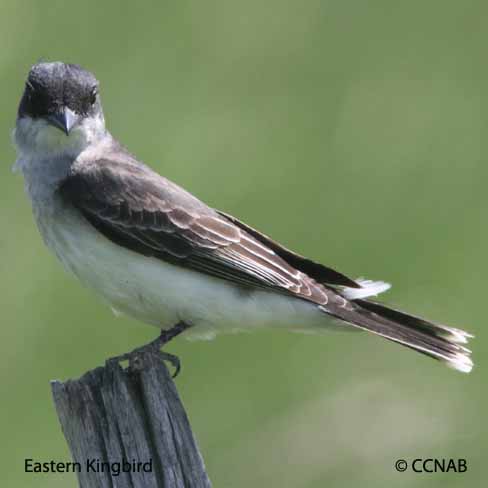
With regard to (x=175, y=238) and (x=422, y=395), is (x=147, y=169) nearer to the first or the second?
(x=175, y=238)

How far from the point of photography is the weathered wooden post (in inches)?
190

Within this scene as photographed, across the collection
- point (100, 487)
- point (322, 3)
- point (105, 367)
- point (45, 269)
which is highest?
point (322, 3)

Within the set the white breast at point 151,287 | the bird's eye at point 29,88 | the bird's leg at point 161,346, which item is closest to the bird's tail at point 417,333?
the white breast at point 151,287

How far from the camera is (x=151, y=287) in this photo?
607cm

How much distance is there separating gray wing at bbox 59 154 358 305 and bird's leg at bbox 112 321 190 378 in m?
0.30

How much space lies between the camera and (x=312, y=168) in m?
8.72

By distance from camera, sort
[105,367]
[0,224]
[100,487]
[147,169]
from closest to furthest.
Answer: [100,487] → [105,367] → [147,169] → [0,224]

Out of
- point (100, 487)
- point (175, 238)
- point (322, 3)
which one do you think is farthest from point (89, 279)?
point (322, 3)

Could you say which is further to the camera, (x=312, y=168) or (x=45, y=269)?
(x=312, y=168)

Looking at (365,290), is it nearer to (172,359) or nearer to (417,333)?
(417,333)

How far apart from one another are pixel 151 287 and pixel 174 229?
0.37 m

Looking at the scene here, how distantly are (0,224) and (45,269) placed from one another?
1.31ft

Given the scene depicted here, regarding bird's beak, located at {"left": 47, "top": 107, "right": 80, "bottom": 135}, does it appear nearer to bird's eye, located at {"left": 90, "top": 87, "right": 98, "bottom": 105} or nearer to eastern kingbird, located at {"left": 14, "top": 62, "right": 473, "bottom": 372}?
eastern kingbird, located at {"left": 14, "top": 62, "right": 473, "bottom": 372}

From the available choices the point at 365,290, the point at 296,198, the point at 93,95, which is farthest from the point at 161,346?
the point at 296,198
